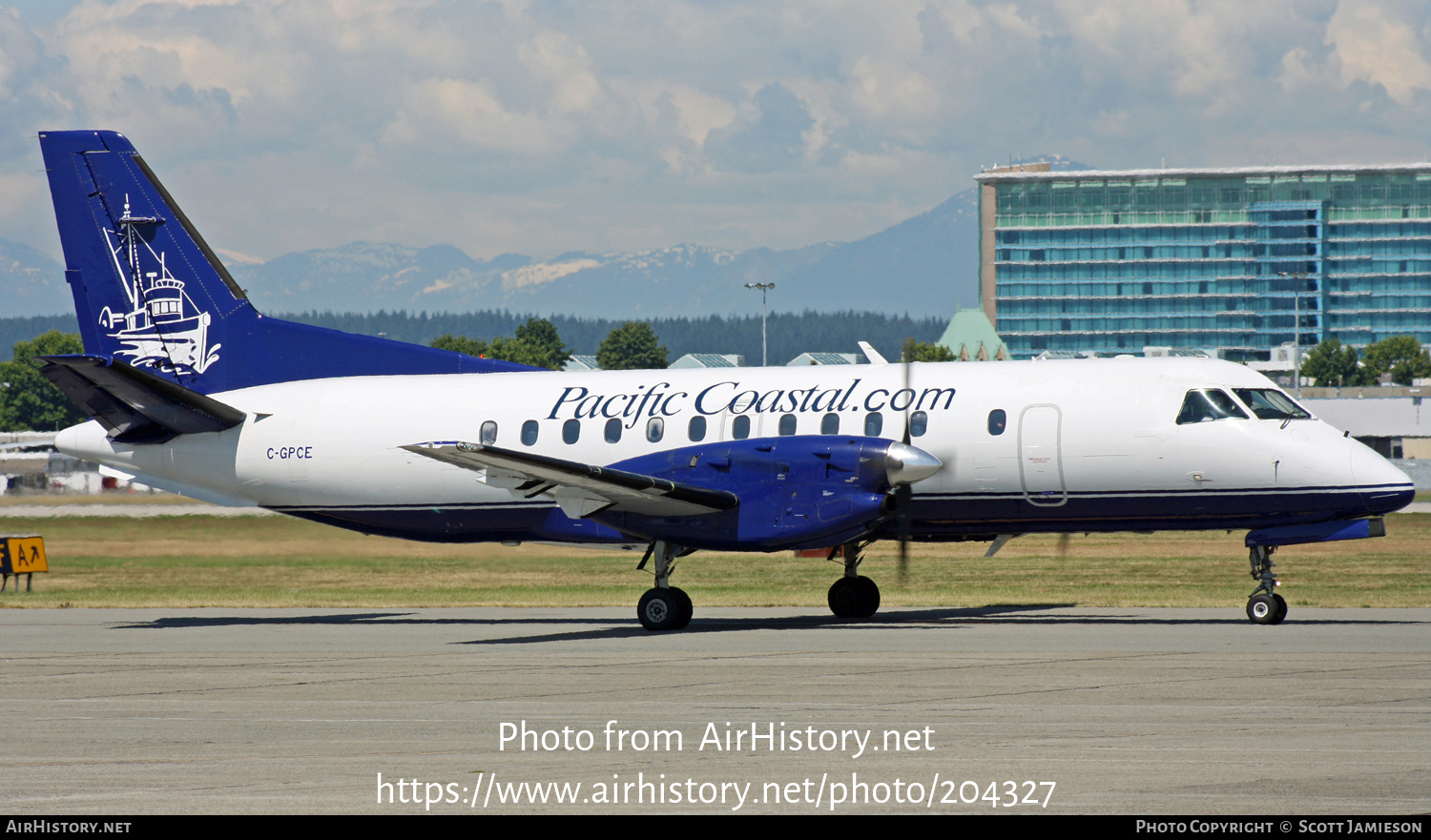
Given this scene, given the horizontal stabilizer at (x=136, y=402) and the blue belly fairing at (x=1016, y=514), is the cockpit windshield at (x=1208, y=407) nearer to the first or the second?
the blue belly fairing at (x=1016, y=514)

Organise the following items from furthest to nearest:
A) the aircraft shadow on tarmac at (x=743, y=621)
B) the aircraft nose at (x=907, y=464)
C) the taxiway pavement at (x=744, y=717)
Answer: the aircraft shadow on tarmac at (x=743, y=621) < the aircraft nose at (x=907, y=464) < the taxiway pavement at (x=744, y=717)

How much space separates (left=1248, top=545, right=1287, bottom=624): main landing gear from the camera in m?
22.7

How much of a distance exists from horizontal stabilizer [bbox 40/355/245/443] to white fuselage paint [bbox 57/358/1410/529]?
10.4 inches

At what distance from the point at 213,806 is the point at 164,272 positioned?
66.1 ft

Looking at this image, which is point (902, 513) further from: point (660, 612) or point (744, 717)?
point (744, 717)

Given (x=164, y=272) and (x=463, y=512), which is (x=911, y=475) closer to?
(x=463, y=512)

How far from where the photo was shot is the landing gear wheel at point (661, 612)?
23656mm

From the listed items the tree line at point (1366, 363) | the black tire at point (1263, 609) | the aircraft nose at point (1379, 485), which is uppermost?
the tree line at point (1366, 363)

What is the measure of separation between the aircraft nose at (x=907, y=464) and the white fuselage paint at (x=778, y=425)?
4.57 ft

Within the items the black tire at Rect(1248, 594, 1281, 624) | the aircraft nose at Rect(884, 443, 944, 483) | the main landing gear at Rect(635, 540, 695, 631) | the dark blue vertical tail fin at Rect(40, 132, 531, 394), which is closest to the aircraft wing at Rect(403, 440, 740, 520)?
the main landing gear at Rect(635, 540, 695, 631)

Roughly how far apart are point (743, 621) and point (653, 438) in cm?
334

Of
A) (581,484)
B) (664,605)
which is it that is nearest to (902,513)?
(664,605)

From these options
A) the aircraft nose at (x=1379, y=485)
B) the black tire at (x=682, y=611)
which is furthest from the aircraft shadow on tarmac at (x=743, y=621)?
the aircraft nose at (x=1379, y=485)

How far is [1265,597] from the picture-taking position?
22.8m
